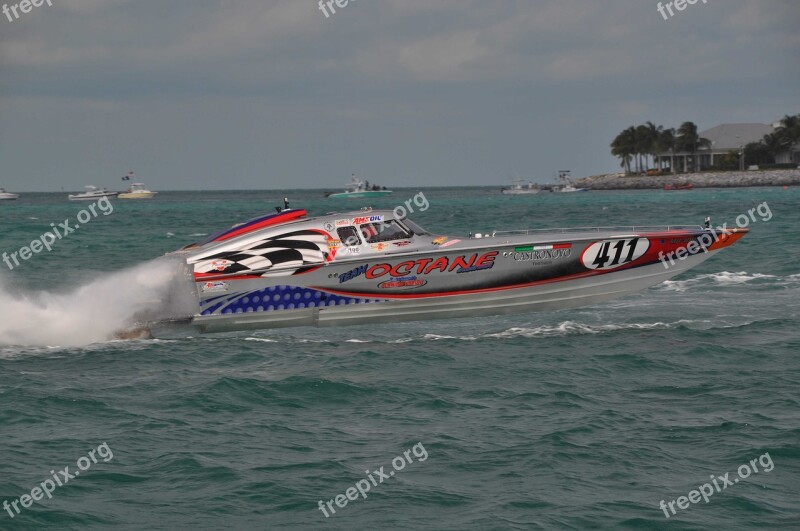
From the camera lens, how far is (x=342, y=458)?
988cm

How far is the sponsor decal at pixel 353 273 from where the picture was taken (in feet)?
53.5

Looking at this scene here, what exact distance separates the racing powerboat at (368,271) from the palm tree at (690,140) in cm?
14498

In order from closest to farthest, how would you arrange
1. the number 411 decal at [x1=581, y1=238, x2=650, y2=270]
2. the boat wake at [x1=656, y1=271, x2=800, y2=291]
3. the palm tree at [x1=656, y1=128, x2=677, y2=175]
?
the number 411 decal at [x1=581, y1=238, x2=650, y2=270] < the boat wake at [x1=656, y1=271, x2=800, y2=291] < the palm tree at [x1=656, y1=128, x2=677, y2=175]

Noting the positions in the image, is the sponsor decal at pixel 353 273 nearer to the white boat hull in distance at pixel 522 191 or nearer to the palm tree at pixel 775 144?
the white boat hull in distance at pixel 522 191

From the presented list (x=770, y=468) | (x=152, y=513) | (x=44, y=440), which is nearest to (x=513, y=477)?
(x=770, y=468)

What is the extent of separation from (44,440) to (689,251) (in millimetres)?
11163

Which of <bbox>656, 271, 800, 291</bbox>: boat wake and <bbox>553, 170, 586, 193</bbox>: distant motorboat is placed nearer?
<bbox>656, 271, 800, 291</bbox>: boat wake

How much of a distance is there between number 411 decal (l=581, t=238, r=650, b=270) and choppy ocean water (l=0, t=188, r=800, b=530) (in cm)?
117

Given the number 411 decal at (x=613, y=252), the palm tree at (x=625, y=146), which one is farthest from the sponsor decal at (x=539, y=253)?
the palm tree at (x=625, y=146)

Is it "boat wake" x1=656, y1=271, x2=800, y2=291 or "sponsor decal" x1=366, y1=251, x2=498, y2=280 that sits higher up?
"sponsor decal" x1=366, y1=251, x2=498, y2=280

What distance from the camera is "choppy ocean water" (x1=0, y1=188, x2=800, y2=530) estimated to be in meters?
8.62

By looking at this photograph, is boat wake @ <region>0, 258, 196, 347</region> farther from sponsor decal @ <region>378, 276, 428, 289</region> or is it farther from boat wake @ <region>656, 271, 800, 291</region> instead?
boat wake @ <region>656, 271, 800, 291</region>

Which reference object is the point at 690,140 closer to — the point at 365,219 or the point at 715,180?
the point at 715,180

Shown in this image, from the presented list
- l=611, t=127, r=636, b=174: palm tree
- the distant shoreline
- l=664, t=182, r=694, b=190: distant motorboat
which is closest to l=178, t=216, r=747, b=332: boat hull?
l=664, t=182, r=694, b=190: distant motorboat
